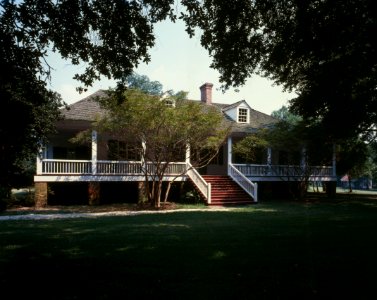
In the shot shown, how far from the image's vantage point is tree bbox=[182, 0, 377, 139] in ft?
27.8

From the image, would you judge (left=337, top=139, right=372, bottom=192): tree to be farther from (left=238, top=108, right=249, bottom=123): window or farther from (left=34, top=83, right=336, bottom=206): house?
(left=238, top=108, right=249, bottom=123): window

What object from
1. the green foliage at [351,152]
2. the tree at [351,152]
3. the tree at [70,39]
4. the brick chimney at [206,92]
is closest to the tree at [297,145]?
the tree at [351,152]

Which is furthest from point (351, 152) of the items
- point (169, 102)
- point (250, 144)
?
point (169, 102)

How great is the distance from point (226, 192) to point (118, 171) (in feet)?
22.3

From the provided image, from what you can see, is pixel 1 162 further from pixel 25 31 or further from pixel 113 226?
pixel 25 31

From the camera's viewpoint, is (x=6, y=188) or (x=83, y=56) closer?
(x=83, y=56)

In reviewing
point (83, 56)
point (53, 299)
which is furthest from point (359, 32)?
point (53, 299)

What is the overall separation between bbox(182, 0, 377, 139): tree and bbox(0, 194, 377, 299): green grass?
479cm

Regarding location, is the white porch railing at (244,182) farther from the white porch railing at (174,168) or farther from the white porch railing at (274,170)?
the white porch railing at (174,168)

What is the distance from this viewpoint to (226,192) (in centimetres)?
2222

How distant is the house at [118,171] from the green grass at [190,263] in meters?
9.78

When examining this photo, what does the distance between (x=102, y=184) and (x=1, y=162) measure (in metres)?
7.74

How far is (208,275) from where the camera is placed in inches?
228

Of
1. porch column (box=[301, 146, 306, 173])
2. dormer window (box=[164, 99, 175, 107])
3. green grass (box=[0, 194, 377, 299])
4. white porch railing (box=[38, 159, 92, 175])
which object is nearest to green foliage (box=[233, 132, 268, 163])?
porch column (box=[301, 146, 306, 173])
